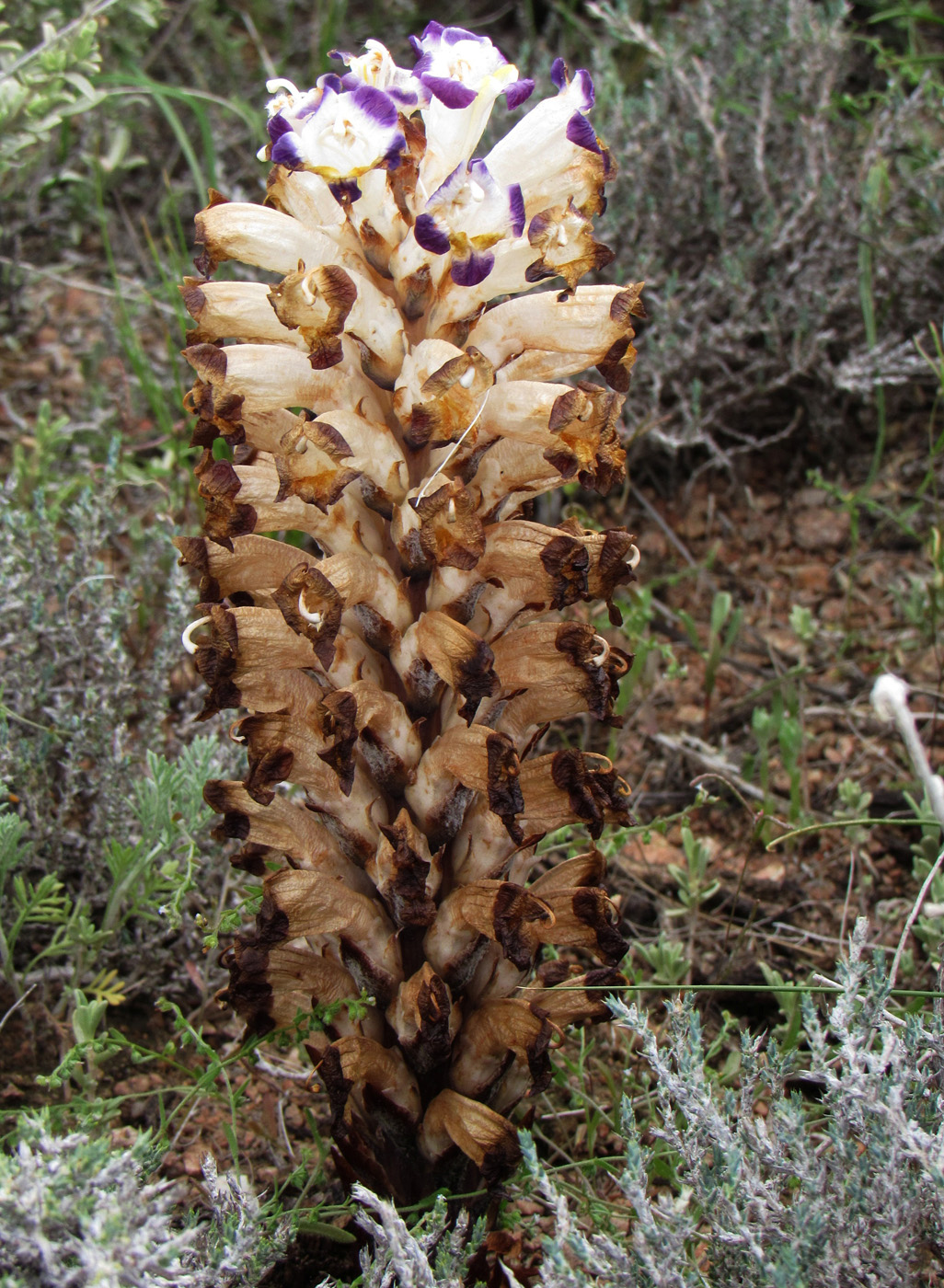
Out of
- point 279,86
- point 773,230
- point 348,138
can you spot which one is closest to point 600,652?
point 348,138

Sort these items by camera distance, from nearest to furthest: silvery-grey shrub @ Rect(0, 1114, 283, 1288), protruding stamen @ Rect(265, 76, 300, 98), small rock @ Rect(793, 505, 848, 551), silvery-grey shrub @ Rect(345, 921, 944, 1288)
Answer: silvery-grey shrub @ Rect(0, 1114, 283, 1288)
silvery-grey shrub @ Rect(345, 921, 944, 1288)
protruding stamen @ Rect(265, 76, 300, 98)
small rock @ Rect(793, 505, 848, 551)

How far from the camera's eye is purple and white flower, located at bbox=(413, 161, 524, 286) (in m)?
1.65

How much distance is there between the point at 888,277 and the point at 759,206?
0.50 m

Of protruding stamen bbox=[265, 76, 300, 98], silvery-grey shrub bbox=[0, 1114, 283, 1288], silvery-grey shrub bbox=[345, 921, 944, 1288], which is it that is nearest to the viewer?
silvery-grey shrub bbox=[0, 1114, 283, 1288]

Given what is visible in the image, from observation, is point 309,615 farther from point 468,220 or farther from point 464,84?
point 464,84

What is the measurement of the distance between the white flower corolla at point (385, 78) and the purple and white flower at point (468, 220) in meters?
0.13

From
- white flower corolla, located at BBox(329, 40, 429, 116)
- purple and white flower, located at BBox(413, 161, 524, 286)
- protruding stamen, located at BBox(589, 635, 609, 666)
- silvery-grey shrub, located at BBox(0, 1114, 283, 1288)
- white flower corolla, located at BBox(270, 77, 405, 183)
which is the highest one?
white flower corolla, located at BBox(329, 40, 429, 116)

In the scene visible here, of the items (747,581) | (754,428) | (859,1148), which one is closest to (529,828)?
(859,1148)

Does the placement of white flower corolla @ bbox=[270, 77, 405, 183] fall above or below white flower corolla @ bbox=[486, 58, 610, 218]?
above

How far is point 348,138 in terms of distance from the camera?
64.1 inches

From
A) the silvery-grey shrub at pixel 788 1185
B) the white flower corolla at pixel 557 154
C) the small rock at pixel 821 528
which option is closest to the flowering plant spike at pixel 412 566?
the white flower corolla at pixel 557 154

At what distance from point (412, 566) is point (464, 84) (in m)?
0.68

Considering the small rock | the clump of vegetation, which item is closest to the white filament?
the clump of vegetation

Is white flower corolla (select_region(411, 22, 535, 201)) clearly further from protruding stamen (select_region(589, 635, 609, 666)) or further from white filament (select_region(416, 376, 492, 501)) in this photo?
protruding stamen (select_region(589, 635, 609, 666))
